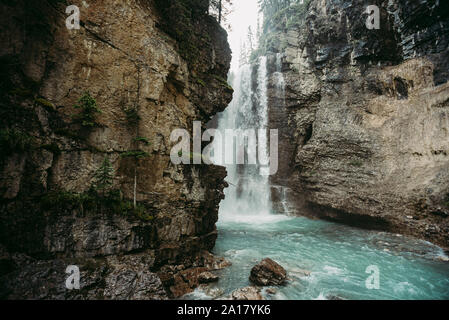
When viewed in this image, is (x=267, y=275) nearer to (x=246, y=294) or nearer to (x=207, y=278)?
(x=246, y=294)

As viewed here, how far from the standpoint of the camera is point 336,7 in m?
18.1

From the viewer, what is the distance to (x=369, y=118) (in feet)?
51.5

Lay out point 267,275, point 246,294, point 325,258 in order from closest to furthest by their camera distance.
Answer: point 246,294 < point 267,275 < point 325,258

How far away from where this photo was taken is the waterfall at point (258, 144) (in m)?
20.3

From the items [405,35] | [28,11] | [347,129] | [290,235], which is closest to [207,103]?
[28,11]

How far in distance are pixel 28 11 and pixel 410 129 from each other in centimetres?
1828

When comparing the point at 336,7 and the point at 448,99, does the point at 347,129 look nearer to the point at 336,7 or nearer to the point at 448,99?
the point at 448,99

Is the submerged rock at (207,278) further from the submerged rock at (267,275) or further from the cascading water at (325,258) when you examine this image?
the submerged rock at (267,275)

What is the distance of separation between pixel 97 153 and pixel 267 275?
6.64m

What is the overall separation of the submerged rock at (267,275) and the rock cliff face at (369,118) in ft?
30.9

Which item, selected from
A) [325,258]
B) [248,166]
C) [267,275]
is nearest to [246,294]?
[267,275]
